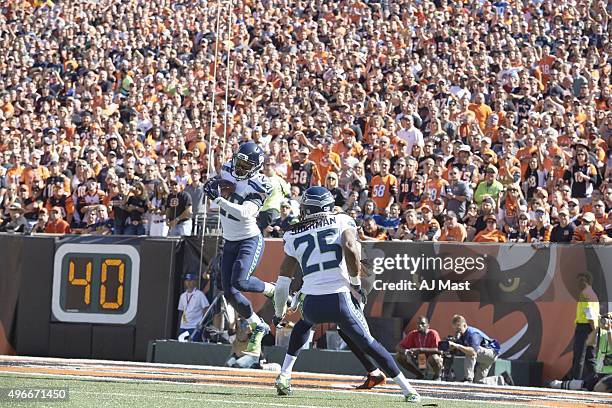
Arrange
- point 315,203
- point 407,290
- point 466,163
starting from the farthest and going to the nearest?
point 466,163 → point 407,290 → point 315,203

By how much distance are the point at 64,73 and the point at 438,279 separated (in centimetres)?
1204

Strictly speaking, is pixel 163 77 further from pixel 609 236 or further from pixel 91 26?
pixel 609 236

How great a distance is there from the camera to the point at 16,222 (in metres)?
18.2

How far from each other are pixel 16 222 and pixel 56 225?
57 centimetres

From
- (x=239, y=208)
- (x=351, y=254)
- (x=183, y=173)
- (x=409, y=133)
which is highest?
(x=409, y=133)

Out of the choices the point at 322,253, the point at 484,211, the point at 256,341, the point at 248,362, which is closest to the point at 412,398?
the point at 322,253

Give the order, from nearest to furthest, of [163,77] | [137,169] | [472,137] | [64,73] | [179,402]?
[179,402]
[472,137]
[137,169]
[163,77]
[64,73]

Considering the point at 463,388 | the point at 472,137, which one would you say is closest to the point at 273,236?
the point at 472,137

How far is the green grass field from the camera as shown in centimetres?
916

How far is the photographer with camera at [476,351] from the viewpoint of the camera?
14172 millimetres

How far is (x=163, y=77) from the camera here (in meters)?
23.3

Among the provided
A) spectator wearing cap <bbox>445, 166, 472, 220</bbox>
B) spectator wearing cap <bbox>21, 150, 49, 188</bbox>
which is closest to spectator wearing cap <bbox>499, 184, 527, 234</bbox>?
spectator wearing cap <bbox>445, 166, 472, 220</bbox>

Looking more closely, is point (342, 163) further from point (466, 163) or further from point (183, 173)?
point (183, 173)

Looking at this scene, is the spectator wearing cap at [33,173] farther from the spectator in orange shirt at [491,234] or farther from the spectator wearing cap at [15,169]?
the spectator in orange shirt at [491,234]
